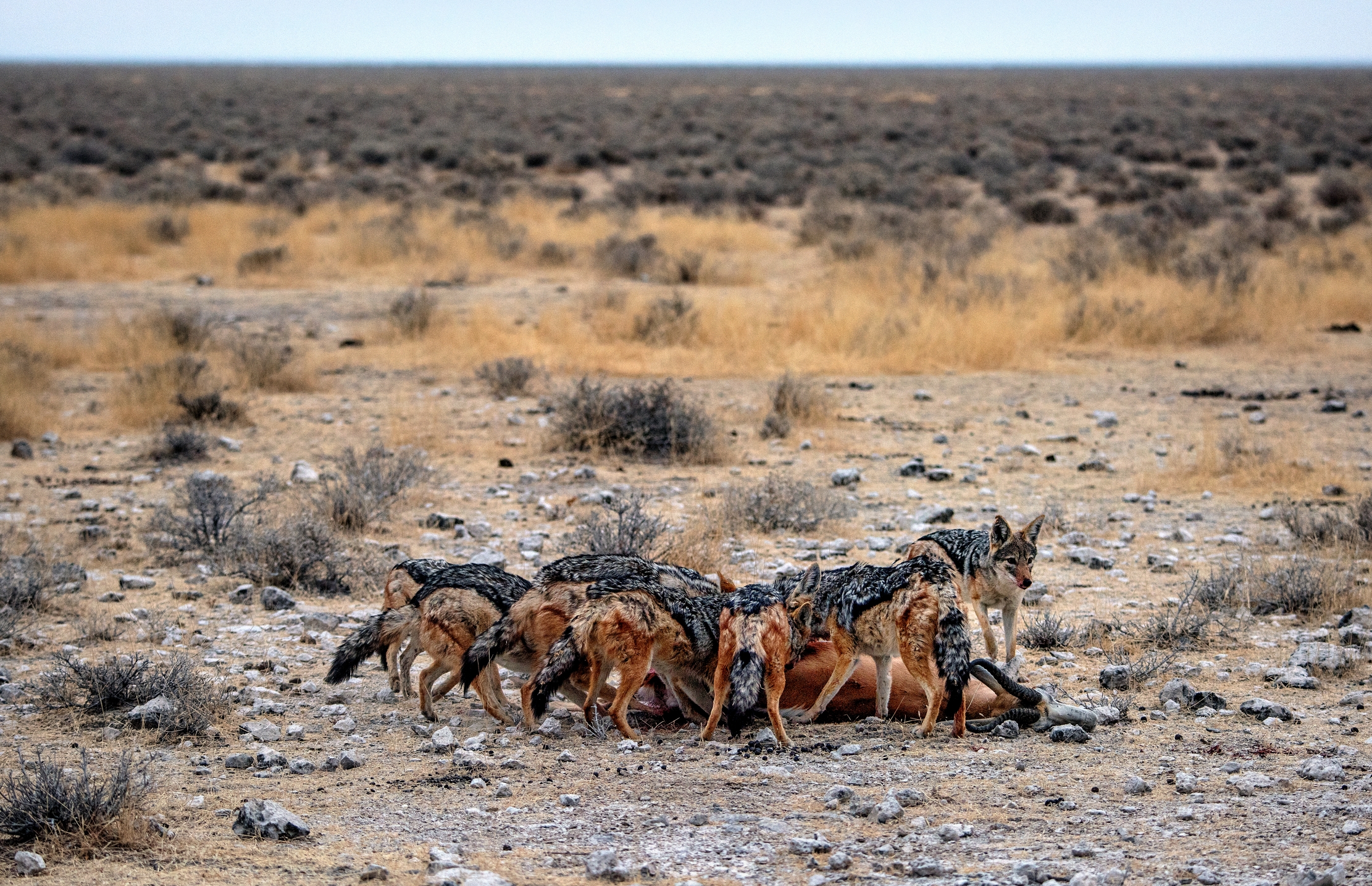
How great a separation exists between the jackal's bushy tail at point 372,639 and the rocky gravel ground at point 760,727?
0.33m

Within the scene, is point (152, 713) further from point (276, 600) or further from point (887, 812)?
point (887, 812)

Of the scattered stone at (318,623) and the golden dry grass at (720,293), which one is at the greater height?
the golden dry grass at (720,293)

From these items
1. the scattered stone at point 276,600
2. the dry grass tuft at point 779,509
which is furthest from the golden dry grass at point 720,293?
the scattered stone at point 276,600

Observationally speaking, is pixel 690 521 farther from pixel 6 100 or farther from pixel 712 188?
pixel 6 100

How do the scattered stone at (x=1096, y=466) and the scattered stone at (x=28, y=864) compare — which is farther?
the scattered stone at (x=1096, y=466)

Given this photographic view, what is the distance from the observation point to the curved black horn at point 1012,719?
6.05 metres

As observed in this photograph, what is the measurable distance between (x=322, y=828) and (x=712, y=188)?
1079 inches

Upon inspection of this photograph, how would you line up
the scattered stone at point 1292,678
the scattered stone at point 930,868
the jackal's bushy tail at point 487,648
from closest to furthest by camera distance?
the scattered stone at point 930,868 < the jackal's bushy tail at point 487,648 < the scattered stone at point 1292,678

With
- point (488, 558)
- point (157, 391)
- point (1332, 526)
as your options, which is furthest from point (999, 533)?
point (157, 391)

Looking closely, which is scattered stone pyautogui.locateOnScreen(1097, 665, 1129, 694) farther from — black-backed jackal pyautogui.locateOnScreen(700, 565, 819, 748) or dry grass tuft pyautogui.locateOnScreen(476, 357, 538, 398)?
dry grass tuft pyautogui.locateOnScreen(476, 357, 538, 398)

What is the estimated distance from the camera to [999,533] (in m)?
6.88

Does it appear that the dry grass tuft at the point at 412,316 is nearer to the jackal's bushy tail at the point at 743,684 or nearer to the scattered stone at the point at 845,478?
the scattered stone at the point at 845,478

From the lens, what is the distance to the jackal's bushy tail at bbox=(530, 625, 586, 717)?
5723 mm

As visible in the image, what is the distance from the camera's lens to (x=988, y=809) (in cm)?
513
